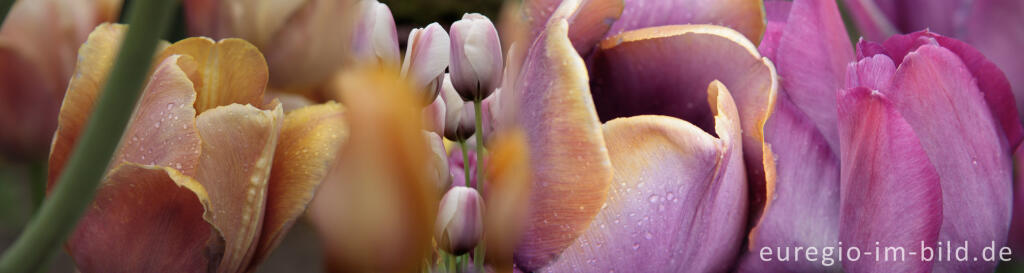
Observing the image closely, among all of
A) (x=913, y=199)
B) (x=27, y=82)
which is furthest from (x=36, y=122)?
(x=913, y=199)

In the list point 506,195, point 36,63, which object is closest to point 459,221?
point 506,195

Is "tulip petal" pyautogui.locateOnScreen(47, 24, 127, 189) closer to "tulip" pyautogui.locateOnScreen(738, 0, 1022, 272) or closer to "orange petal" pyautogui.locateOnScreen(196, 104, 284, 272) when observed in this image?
"orange petal" pyautogui.locateOnScreen(196, 104, 284, 272)

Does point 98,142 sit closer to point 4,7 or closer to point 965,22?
point 4,7

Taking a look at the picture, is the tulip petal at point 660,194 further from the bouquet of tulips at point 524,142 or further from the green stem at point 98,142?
the green stem at point 98,142

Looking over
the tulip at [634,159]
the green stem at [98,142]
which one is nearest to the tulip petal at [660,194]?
the tulip at [634,159]

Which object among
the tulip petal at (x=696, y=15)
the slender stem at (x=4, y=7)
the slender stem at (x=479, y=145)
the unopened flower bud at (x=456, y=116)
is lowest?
the unopened flower bud at (x=456, y=116)

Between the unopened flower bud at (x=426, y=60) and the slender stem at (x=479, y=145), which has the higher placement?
the unopened flower bud at (x=426, y=60)

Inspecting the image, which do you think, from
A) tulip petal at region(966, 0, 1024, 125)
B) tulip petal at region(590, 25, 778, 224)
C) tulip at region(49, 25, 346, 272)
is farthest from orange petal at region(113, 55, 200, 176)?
tulip petal at region(966, 0, 1024, 125)
